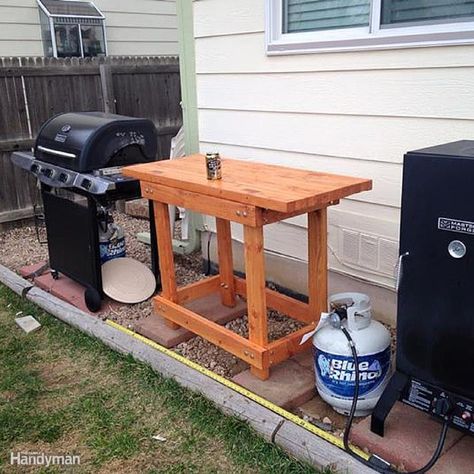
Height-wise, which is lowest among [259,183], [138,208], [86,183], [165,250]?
[138,208]

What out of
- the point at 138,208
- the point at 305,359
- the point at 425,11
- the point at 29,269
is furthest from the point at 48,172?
the point at 425,11

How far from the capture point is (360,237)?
3.15 meters

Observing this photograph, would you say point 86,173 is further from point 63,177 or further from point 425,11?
point 425,11

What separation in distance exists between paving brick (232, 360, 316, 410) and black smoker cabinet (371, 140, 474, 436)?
54 centimetres

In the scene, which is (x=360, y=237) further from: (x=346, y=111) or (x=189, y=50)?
(x=189, y=50)

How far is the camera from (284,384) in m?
2.69

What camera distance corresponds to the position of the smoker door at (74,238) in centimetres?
351

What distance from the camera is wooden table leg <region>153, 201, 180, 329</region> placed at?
122 inches

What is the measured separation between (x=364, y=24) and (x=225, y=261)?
61.9 inches

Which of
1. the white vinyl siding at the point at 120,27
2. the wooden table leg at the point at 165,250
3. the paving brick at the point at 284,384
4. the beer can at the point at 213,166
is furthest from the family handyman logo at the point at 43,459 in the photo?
the white vinyl siding at the point at 120,27

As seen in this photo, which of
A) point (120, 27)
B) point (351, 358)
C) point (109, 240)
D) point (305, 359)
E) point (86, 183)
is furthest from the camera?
point (120, 27)

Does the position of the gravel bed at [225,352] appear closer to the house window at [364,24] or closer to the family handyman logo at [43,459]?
the family handyman logo at [43,459]

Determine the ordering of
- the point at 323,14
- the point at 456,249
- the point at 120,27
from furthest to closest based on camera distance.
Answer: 1. the point at 120,27
2. the point at 323,14
3. the point at 456,249

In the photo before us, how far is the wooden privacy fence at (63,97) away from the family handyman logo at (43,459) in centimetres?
361
